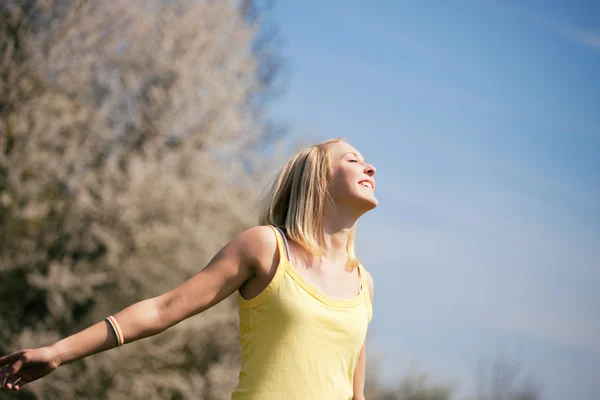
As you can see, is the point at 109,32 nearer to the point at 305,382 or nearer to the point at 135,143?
the point at 135,143

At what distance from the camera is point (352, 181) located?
8.52 feet

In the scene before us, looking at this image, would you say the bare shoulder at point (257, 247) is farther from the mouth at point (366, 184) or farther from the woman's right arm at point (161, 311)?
the mouth at point (366, 184)

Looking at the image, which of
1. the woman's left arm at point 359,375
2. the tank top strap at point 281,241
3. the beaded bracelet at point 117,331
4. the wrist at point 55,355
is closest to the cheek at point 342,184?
the tank top strap at point 281,241

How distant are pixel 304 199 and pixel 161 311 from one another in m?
0.61

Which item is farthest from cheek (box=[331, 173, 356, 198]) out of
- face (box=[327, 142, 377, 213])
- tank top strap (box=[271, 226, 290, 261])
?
tank top strap (box=[271, 226, 290, 261])

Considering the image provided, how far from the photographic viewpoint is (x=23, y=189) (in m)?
12.6

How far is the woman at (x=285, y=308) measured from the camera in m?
2.24

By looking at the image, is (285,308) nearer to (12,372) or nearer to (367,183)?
(367,183)

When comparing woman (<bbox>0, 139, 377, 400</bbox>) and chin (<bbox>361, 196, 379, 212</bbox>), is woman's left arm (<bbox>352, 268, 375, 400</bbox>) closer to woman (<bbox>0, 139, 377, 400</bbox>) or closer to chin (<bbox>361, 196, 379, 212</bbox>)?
woman (<bbox>0, 139, 377, 400</bbox>)

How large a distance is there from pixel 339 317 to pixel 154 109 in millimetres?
11498

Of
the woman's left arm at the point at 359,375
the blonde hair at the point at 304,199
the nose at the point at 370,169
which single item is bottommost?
the woman's left arm at the point at 359,375

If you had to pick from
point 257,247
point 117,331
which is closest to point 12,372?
point 117,331

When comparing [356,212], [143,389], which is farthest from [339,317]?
[143,389]

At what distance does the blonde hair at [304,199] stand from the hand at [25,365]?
82 centimetres
